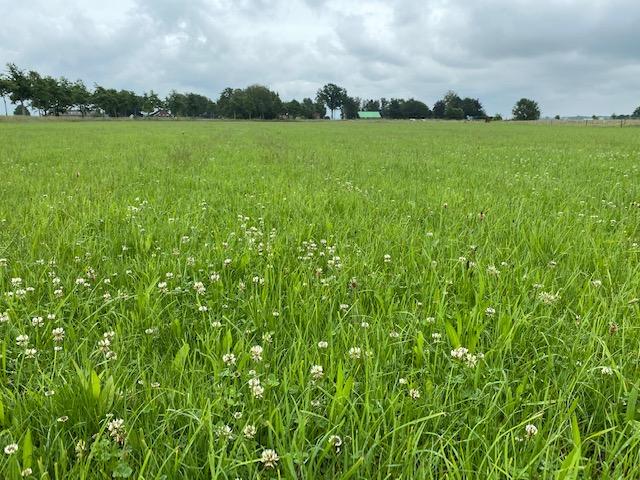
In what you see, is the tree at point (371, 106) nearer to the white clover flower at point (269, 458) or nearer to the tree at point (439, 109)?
the tree at point (439, 109)

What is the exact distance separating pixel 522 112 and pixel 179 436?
17487 centimetres

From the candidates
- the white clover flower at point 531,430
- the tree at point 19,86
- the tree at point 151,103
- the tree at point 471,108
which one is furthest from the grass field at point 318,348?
the tree at point 471,108

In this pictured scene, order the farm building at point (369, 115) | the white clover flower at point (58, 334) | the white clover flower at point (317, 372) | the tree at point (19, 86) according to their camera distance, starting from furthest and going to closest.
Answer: the farm building at point (369, 115) < the tree at point (19, 86) < the white clover flower at point (58, 334) < the white clover flower at point (317, 372)

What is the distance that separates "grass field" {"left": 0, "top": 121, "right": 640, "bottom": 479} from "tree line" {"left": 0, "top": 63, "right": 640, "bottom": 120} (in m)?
98.0

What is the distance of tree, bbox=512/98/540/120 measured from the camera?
152 meters

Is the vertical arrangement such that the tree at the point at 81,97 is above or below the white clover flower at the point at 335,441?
above

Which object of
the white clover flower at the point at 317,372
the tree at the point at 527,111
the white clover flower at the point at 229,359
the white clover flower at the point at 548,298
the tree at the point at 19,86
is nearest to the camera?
the white clover flower at the point at 317,372

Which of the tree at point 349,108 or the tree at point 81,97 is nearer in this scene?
the tree at point 81,97

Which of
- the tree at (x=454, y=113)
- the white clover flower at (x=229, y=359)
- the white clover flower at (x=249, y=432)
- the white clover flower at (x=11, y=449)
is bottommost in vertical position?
the white clover flower at (x=249, y=432)

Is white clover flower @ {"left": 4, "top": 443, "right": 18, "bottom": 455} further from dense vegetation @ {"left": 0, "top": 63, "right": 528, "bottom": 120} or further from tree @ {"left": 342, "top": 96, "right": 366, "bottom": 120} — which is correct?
tree @ {"left": 342, "top": 96, "right": 366, "bottom": 120}

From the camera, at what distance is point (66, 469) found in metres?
1.49

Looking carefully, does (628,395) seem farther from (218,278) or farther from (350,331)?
(218,278)

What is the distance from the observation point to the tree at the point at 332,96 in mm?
173500

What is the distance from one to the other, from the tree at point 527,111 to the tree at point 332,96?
65646 mm
